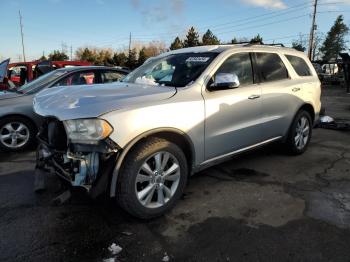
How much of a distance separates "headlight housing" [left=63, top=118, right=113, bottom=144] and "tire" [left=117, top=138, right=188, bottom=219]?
334mm

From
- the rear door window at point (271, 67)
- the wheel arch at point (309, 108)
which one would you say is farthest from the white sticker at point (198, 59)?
the wheel arch at point (309, 108)

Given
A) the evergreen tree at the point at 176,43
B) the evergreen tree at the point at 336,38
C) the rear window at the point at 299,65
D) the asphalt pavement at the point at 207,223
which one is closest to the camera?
the asphalt pavement at the point at 207,223

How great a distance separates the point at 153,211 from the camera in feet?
11.6

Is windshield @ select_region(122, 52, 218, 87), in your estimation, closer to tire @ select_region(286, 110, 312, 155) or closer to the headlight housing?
the headlight housing

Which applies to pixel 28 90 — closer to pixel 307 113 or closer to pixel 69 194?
pixel 69 194

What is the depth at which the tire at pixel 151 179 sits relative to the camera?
328 cm

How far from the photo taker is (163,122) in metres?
3.50

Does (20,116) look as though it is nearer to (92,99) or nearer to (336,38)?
(92,99)

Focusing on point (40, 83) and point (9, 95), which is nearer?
point (9, 95)

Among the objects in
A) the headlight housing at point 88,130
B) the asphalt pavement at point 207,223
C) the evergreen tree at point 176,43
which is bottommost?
the asphalt pavement at point 207,223

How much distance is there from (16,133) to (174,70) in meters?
3.44

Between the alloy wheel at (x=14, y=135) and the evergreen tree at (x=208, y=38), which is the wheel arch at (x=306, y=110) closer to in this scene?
the alloy wheel at (x=14, y=135)

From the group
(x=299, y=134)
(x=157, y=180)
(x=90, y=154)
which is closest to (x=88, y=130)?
(x=90, y=154)

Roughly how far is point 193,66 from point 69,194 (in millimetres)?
2069
